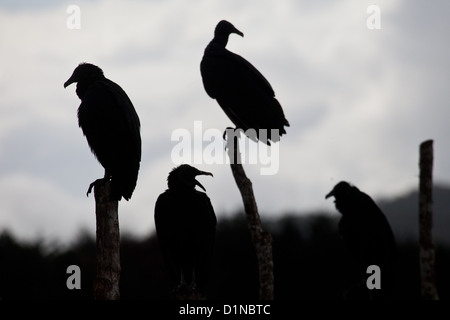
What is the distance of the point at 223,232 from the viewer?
19547 millimetres

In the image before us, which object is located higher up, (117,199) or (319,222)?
(319,222)

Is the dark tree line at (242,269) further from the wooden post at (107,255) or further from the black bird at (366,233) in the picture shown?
the wooden post at (107,255)

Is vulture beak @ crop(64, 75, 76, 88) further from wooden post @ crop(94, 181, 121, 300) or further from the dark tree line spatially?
the dark tree line

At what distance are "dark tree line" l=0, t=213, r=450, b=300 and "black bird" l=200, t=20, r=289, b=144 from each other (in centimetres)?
918

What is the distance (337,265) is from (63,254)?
22.5 feet

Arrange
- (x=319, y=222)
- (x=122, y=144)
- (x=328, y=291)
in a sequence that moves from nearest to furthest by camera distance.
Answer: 1. (x=122, y=144)
2. (x=328, y=291)
3. (x=319, y=222)

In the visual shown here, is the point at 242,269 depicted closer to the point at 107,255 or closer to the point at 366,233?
the point at 366,233

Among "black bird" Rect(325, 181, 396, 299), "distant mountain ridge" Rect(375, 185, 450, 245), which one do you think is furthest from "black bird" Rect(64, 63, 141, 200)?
"distant mountain ridge" Rect(375, 185, 450, 245)

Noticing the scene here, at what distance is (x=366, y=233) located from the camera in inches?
333

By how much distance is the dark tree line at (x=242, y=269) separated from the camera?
57.7 ft

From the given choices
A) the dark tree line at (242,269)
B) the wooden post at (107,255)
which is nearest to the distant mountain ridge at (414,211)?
the dark tree line at (242,269)

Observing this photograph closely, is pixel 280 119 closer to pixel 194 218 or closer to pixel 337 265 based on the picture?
pixel 194 218
